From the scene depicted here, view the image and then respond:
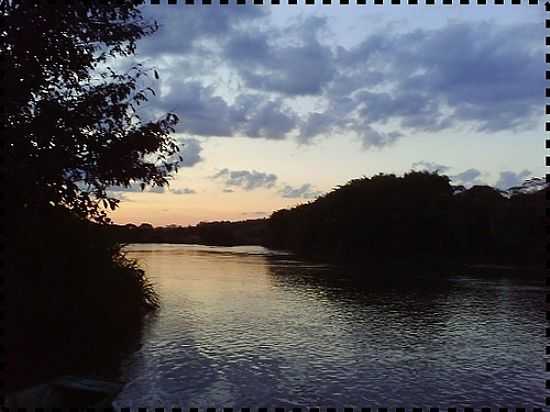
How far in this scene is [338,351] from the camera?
15609 mm

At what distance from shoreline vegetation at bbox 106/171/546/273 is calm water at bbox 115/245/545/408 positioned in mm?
25390

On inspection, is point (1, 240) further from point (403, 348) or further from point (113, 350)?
point (403, 348)

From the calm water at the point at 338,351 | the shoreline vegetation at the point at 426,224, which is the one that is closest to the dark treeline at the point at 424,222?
the shoreline vegetation at the point at 426,224

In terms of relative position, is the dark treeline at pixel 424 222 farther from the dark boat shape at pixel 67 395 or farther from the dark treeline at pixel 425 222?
the dark boat shape at pixel 67 395

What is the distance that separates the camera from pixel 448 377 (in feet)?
43.3

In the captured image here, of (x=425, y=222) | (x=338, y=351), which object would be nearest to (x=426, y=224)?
(x=425, y=222)

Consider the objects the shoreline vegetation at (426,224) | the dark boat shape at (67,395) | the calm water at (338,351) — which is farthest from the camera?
the shoreline vegetation at (426,224)

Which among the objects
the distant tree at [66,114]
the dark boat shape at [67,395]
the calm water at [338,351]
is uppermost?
the distant tree at [66,114]

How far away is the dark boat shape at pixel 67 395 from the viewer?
912 cm

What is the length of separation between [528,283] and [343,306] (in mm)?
16650

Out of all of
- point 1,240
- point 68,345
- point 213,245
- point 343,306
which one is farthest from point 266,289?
point 213,245

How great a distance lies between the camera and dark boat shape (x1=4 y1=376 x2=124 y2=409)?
912cm

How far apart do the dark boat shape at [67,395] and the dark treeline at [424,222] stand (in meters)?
46.3

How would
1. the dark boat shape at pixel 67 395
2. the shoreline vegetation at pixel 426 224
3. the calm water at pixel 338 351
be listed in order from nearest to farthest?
the dark boat shape at pixel 67 395, the calm water at pixel 338 351, the shoreline vegetation at pixel 426 224
